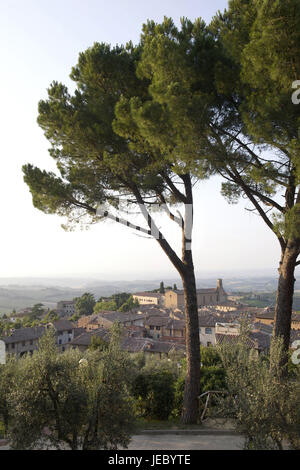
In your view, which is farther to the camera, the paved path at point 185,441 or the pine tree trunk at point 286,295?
the pine tree trunk at point 286,295

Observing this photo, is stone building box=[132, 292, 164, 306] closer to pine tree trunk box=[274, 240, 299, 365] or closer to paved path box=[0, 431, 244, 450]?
paved path box=[0, 431, 244, 450]

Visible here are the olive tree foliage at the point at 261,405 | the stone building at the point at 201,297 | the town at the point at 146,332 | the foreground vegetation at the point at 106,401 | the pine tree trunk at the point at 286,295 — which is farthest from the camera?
the stone building at the point at 201,297

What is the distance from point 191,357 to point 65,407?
3.29 m

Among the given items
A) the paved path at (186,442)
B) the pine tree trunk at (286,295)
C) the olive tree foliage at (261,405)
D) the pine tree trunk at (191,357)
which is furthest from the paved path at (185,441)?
the pine tree trunk at (286,295)

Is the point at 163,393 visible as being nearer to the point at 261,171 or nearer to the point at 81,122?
the point at 261,171

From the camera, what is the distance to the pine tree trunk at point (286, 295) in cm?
649

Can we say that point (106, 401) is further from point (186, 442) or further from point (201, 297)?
point (201, 297)

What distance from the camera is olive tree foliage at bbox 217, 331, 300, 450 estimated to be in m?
4.36

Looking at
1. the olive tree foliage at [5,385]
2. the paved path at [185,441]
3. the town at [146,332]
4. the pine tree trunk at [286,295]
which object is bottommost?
the town at [146,332]

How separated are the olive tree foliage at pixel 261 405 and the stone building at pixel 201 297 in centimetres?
6409

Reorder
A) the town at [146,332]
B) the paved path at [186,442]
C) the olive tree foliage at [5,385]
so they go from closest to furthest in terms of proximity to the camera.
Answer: the paved path at [186,442] < the olive tree foliage at [5,385] < the town at [146,332]

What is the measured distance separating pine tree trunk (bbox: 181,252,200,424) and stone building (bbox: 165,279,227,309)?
61699mm

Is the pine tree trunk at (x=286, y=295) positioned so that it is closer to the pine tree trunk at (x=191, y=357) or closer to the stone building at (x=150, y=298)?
the pine tree trunk at (x=191, y=357)
